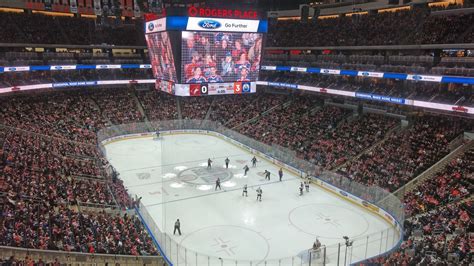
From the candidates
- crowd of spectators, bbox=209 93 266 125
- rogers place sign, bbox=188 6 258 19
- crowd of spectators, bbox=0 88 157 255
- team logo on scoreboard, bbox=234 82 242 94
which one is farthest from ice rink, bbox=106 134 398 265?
rogers place sign, bbox=188 6 258 19

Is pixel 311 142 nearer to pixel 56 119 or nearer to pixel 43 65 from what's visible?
pixel 56 119

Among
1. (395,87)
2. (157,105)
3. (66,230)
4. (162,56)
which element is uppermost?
(162,56)

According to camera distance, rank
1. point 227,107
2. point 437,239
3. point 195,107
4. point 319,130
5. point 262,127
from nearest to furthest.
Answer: point 437,239
point 319,130
point 262,127
point 227,107
point 195,107

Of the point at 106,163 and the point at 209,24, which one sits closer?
the point at 209,24

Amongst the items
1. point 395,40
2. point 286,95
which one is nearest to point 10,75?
point 286,95

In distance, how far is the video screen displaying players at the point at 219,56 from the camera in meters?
20.4

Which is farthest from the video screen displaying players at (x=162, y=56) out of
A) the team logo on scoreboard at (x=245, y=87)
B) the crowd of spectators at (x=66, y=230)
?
the crowd of spectators at (x=66, y=230)

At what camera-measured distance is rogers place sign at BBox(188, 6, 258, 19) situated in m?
19.4

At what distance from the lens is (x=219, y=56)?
69.7 ft

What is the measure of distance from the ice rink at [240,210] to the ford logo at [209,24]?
986 cm

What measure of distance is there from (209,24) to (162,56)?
3.95 m

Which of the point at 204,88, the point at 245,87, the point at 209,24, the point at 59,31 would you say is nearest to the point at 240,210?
the point at 204,88

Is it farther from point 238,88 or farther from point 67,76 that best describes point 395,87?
point 67,76

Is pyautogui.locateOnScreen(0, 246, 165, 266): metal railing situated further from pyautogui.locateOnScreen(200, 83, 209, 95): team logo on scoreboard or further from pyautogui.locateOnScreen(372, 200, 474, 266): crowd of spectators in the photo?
pyautogui.locateOnScreen(200, 83, 209, 95): team logo on scoreboard
